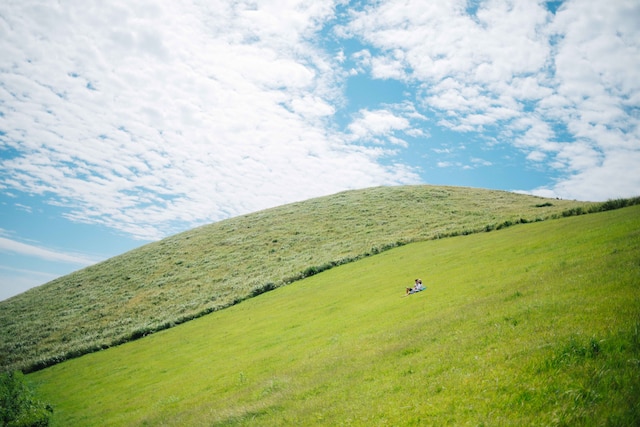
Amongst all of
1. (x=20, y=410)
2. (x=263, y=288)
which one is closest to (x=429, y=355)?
(x=20, y=410)

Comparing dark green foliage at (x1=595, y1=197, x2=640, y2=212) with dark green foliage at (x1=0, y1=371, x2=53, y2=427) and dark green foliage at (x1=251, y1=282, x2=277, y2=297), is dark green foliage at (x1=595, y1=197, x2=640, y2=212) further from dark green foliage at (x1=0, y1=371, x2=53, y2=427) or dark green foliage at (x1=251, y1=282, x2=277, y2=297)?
dark green foliage at (x1=0, y1=371, x2=53, y2=427)

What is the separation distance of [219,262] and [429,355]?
5465 cm

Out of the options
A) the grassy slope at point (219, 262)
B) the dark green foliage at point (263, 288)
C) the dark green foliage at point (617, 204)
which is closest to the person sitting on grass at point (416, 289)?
the grassy slope at point (219, 262)

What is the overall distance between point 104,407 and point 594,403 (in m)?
25.9

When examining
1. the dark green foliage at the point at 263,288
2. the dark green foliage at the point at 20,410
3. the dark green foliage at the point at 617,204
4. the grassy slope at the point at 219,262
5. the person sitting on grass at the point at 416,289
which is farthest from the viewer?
the grassy slope at the point at 219,262

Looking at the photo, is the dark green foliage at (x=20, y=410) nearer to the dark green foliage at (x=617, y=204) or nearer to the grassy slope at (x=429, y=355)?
the grassy slope at (x=429, y=355)

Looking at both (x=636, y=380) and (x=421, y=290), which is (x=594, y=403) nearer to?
(x=636, y=380)

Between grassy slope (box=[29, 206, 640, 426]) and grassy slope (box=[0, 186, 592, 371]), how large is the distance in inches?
487

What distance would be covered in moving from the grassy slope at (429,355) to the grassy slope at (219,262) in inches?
487

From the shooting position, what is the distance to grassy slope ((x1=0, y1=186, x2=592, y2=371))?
144 feet

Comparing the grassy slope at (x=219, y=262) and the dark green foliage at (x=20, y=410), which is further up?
the grassy slope at (x=219, y=262)

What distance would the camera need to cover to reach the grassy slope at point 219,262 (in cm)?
4403

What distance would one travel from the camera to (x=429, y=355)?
1134 cm

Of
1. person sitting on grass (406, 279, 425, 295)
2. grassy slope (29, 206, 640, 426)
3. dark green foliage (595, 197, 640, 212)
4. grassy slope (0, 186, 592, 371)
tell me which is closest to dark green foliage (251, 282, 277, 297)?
grassy slope (0, 186, 592, 371)
